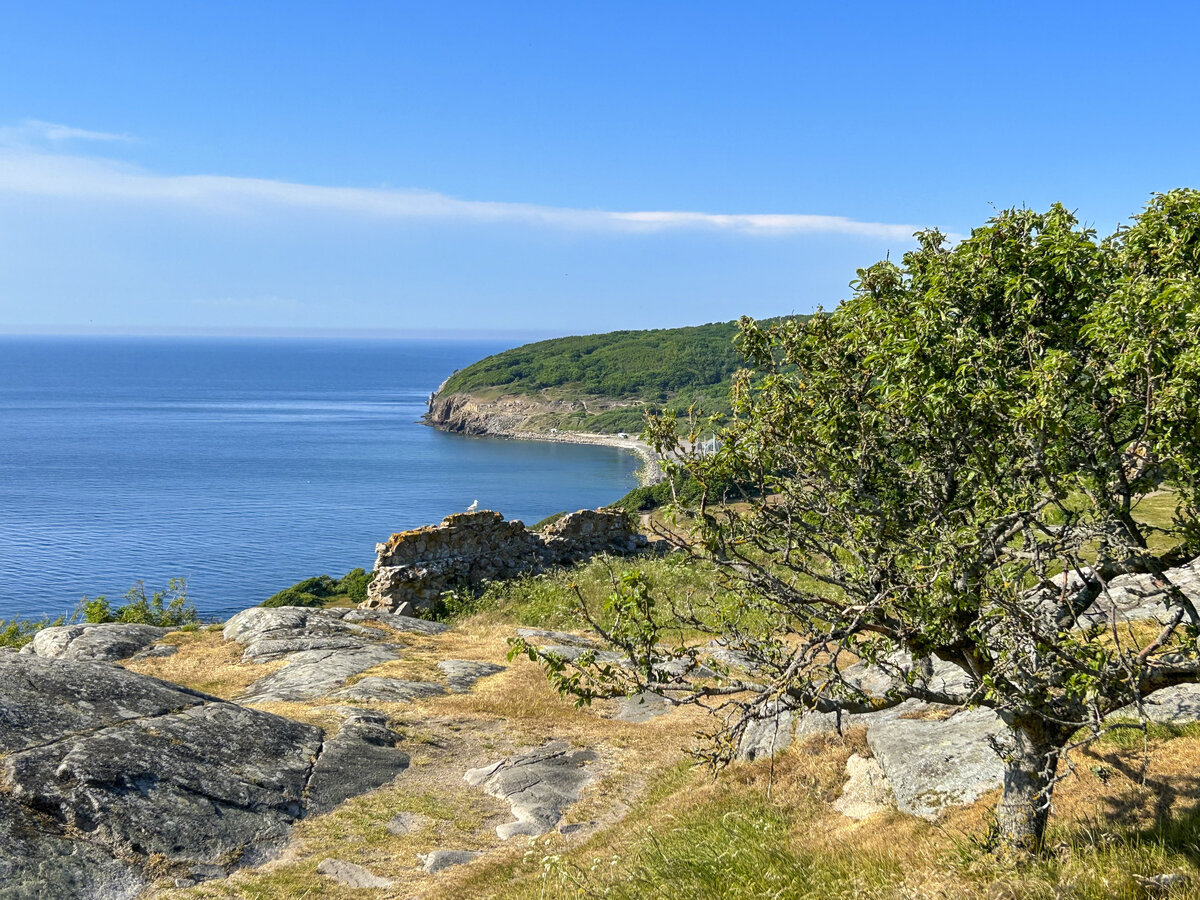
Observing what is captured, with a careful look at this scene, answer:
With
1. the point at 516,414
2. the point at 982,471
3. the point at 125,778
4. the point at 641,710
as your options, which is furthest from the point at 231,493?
the point at 982,471

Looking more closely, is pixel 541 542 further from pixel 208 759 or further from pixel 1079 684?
pixel 1079 684

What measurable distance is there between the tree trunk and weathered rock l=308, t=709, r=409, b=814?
31.9ft

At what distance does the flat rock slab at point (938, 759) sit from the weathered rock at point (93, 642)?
19734 millimetres

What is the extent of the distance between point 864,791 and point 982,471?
265 inches

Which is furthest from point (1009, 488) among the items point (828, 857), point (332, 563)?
point (332, 563)

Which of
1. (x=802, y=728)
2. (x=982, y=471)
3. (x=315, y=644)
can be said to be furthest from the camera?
(x=315, y=644)

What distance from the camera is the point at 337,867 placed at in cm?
1212

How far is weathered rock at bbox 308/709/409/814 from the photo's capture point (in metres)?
14.4

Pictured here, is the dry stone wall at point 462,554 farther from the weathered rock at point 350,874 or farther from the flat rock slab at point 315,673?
the weathered rock at point 350,874

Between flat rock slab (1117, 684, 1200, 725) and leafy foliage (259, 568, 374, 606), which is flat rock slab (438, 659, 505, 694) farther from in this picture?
leafy foliage (259, 568, 374, 606)

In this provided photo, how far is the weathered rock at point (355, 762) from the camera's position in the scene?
1445 centimetres

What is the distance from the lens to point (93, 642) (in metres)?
24.0

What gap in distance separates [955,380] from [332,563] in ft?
232

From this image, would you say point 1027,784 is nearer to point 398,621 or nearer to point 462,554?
point 398,621
